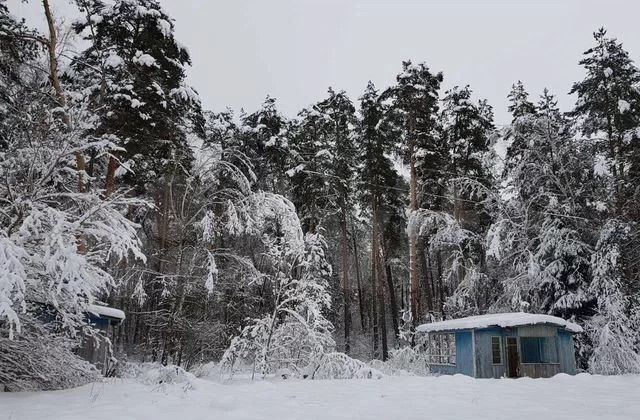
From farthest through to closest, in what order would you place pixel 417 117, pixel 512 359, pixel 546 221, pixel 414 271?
pixel 417 117, pixel 546 221, pixel 414 271, pixel 512 359

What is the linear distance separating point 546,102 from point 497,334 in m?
11.3

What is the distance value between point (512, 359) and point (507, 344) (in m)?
0.76

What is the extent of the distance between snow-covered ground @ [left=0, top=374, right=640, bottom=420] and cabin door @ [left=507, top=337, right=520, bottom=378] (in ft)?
24.9

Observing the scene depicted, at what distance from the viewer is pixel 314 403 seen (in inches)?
310

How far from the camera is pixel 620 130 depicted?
19188 mm

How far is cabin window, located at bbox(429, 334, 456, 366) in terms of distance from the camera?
64.5ft

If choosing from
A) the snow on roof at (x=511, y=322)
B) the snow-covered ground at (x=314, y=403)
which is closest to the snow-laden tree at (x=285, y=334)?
the snow-covered ground at (x=314, y=403)

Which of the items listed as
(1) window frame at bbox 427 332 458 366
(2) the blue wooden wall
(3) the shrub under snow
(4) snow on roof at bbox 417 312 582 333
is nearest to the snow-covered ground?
(3) the shrub under snow

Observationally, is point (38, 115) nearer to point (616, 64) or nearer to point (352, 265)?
point (616, 64)

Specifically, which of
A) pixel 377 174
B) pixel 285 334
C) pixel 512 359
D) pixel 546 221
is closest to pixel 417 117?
pixel 377 174

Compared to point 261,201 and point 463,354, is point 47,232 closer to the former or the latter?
point 261,201

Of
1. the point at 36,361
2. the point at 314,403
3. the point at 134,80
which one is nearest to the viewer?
the point at 36,361

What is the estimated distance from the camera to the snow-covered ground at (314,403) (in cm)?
642

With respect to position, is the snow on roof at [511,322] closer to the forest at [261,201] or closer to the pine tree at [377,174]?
the forest at [261,201]
